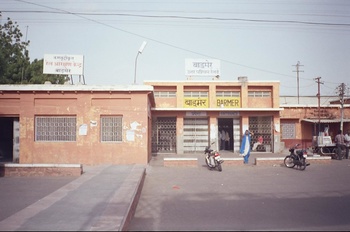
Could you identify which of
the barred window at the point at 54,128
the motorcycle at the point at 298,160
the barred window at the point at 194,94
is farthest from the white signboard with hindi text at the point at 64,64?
the motorcycle at the point at 298,160

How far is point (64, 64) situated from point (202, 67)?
39.8ft

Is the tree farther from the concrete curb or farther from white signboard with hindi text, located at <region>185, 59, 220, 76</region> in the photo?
the concrete curb

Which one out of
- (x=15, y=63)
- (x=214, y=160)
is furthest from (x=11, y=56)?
(x=214, y=160)

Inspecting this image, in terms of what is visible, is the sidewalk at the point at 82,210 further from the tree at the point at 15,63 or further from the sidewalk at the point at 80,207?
the tree at the point at 15,63

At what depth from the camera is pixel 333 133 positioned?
93.5 feet

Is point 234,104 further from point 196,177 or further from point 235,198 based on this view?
point 235,198

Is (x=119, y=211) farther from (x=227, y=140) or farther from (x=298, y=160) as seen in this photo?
(x=227, y=140)

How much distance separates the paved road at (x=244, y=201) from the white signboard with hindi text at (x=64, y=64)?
32.9ft

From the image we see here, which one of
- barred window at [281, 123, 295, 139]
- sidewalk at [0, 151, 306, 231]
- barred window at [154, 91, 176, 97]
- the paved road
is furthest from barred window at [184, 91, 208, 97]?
sidewalk at [0, 151, 306, 231]

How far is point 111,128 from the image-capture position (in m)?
15.8

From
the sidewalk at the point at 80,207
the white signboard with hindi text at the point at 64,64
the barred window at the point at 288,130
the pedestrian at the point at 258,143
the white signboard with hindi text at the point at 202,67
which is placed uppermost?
the white signboard with hindi text at the point at 202,67

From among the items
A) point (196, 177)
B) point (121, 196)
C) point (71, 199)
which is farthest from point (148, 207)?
point (196, 177)

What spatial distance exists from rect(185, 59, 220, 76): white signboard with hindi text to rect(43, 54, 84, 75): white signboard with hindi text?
1004 cm

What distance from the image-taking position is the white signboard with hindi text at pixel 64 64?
64.4 feet
